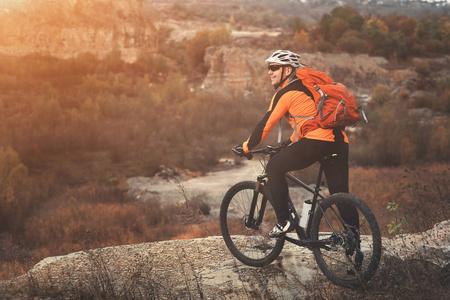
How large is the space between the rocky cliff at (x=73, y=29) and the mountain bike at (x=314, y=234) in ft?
92.7

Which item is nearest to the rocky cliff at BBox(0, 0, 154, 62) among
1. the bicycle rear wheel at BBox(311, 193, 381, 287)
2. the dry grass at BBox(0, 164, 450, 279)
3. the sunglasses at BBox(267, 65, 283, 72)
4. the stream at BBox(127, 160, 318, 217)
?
the stream at BBox(127, 160, 318, 217)

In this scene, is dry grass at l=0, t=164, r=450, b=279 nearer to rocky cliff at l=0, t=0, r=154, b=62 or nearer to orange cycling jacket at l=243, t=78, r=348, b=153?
orange cycling jacket at l=243, t=78, r=348, b=153

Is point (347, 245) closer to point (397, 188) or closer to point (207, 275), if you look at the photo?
point (207, 275)

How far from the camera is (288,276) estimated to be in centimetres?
461

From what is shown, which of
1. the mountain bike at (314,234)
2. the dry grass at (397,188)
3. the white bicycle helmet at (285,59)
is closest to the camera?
the mountain bike at (314,234)

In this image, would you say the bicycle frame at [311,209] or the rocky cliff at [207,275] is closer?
the rocky cliff at [207,275]

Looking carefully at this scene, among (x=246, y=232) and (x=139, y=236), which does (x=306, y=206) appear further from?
(x=139, y=236)

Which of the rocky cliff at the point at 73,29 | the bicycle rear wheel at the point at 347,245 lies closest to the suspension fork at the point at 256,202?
the bicycle rear wheel at the point at 347,245

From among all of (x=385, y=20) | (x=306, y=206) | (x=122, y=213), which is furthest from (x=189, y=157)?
(x=385, y=20)

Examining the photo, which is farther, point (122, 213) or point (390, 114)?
point (390, 114)

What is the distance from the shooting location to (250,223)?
502cm

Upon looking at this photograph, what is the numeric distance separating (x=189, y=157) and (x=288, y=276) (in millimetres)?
13542

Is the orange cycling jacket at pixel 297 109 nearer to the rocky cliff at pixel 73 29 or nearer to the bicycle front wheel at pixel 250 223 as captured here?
the bicycle front wheel at pixel 250 223

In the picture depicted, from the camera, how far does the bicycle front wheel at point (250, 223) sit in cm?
488
